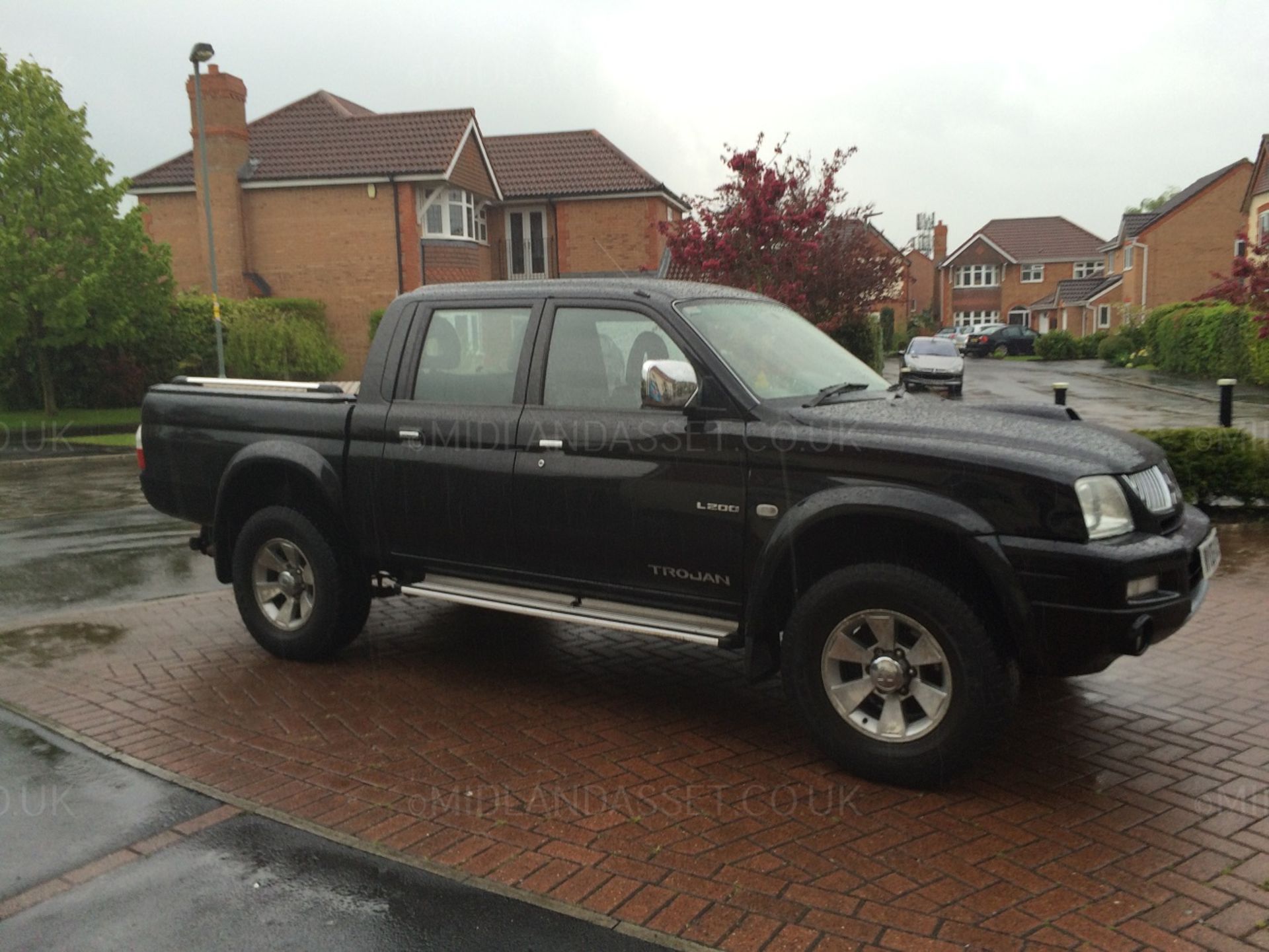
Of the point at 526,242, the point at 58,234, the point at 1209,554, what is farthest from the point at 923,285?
the point at 1209,554

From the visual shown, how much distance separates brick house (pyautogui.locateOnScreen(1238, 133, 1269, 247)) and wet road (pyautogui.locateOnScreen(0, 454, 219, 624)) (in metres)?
38.4

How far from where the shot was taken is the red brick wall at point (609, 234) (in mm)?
36344

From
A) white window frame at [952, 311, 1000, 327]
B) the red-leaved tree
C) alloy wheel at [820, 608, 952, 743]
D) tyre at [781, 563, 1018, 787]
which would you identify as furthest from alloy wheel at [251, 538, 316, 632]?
white window frame at [952, 311, 1000, 327]

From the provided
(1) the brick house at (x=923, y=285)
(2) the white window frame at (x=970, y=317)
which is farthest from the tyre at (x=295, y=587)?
(1) the brick house at (x=923, y=285)

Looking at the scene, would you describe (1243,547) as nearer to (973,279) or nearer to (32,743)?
(32,743)

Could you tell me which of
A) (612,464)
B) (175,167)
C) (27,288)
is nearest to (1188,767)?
(612,464)

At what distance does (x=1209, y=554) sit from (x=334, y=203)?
104 feet

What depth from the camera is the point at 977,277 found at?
8600cm

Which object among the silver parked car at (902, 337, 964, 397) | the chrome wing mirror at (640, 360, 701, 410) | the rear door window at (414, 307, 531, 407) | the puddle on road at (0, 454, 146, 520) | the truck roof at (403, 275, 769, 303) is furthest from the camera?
the silver parked car at (902, 337, 964, 397)

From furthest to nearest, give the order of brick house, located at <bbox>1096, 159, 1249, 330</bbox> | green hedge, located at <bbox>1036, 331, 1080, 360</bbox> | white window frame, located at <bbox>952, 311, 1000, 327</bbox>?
1. white window frame, located at <bbox>952, 311, 1000, 327</bbox>
2. brick house, located at <bbox>1096, 159, 1249, 330</bbox>
3. green hedge, located at <bbox>1036, 331, 1080, 360</bbox>

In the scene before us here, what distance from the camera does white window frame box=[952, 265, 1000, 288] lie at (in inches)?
3374

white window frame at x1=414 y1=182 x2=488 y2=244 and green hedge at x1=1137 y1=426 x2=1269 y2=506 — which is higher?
white window frame at x1=414 y1=182 x2=488 y2=244

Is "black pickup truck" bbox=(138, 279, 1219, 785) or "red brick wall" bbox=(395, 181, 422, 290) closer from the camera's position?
"black pickup truck" bbox=(138, 279, 1219, 785)

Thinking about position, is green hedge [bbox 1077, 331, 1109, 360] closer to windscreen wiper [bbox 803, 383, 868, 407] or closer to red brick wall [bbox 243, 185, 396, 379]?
red brick wall [bbox 243, 185, 396, 379]
